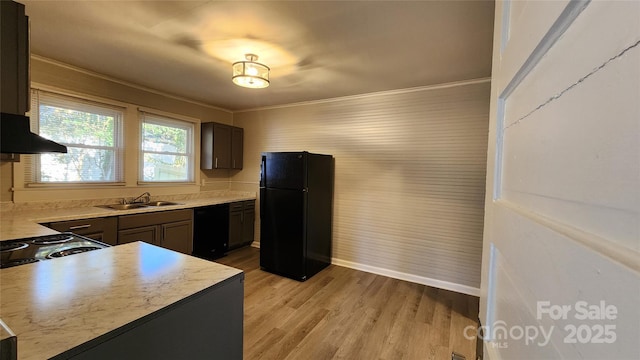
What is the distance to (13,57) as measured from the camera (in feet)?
3.39

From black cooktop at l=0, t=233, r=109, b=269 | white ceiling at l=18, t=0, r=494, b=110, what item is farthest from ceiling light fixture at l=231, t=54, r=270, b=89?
black cooktop at l=0, t=233, r=109, b=269

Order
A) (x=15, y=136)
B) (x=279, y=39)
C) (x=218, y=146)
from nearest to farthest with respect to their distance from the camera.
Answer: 1. (x=15, y=136)
2. (x=279, y=39)
3. (x=218, y=146)

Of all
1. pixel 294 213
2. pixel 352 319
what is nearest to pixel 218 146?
pixel 294 213

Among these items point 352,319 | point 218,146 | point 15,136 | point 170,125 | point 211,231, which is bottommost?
point 352,319

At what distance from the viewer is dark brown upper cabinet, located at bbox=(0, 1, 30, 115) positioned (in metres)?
0.99

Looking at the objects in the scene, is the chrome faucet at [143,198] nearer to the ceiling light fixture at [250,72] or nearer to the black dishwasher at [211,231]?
the black dishwasher at [211,231]

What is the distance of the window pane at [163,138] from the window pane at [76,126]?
0.42 metres

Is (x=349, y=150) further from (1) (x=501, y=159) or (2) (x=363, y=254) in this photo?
(1) (x=501, y=159)

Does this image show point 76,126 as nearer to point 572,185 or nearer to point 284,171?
point 284,171

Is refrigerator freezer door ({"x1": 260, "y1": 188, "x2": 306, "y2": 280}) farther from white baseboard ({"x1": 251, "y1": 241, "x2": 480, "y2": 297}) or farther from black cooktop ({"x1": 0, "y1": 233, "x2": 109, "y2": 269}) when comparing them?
black cooktop ({"x1": 0, "y1": 233, "x2": 109, "y2": 269})

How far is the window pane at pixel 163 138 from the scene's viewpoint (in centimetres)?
374

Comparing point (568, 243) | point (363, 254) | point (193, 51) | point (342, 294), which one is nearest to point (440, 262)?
point (363, 254)

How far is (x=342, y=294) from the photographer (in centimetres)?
301

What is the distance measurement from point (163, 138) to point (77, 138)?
3.39ft
